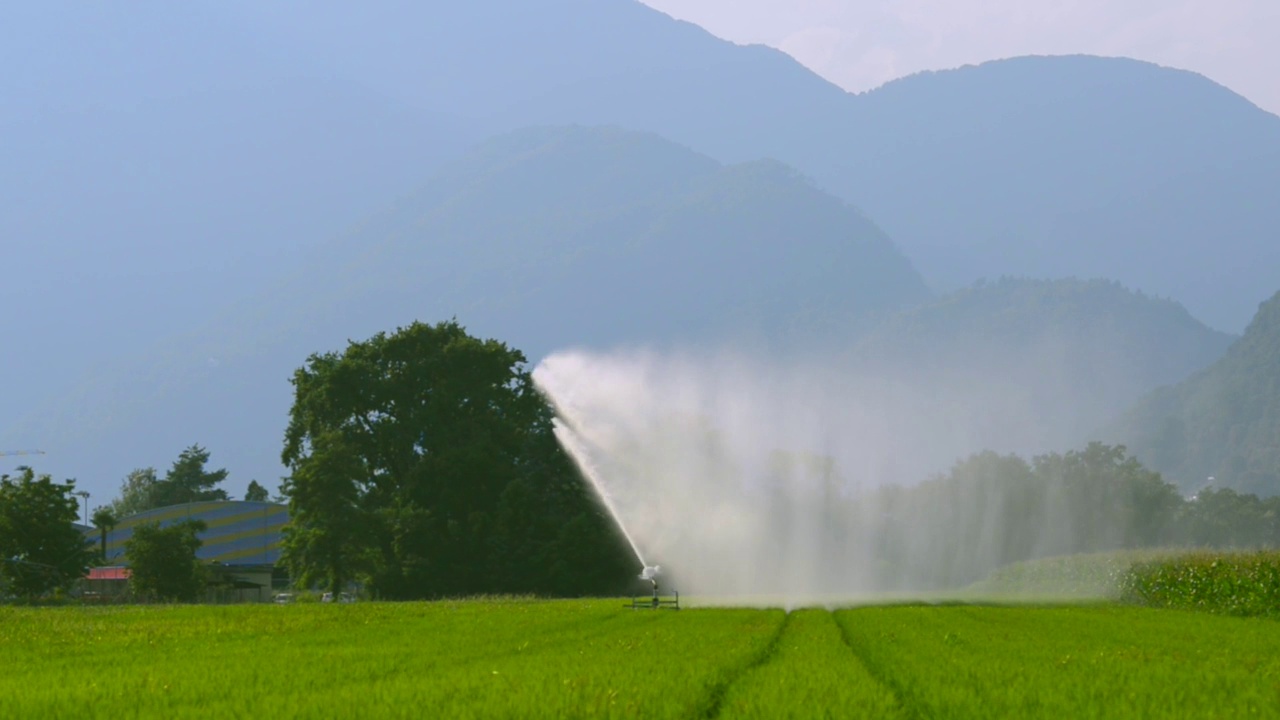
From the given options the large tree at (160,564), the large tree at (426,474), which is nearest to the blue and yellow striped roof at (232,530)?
the large tree at (160,564)

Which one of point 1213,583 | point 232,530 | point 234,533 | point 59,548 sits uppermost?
point 232,530

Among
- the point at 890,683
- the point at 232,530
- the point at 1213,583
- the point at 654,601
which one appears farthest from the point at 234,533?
the point at 890,683

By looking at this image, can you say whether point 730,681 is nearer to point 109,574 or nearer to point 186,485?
point 109,574

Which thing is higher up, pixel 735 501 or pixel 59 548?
pixel 735 501

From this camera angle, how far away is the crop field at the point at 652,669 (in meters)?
13.6

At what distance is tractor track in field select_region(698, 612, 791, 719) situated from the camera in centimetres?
1433

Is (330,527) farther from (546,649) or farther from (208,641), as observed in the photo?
(546,649)

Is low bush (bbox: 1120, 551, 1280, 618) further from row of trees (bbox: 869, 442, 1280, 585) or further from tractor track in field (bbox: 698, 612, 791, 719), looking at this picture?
row of trees (bbox: 869, 442, 1280, 585)

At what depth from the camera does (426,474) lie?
82000mm

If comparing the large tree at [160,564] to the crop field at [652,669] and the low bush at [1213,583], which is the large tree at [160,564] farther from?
the low bush at [1213,583]

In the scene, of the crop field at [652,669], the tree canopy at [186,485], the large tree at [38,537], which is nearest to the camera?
the crop field at [652,669]

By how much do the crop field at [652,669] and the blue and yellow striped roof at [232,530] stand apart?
12335 centimetres

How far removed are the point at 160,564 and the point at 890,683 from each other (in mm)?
72890

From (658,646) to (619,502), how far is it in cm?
4150
